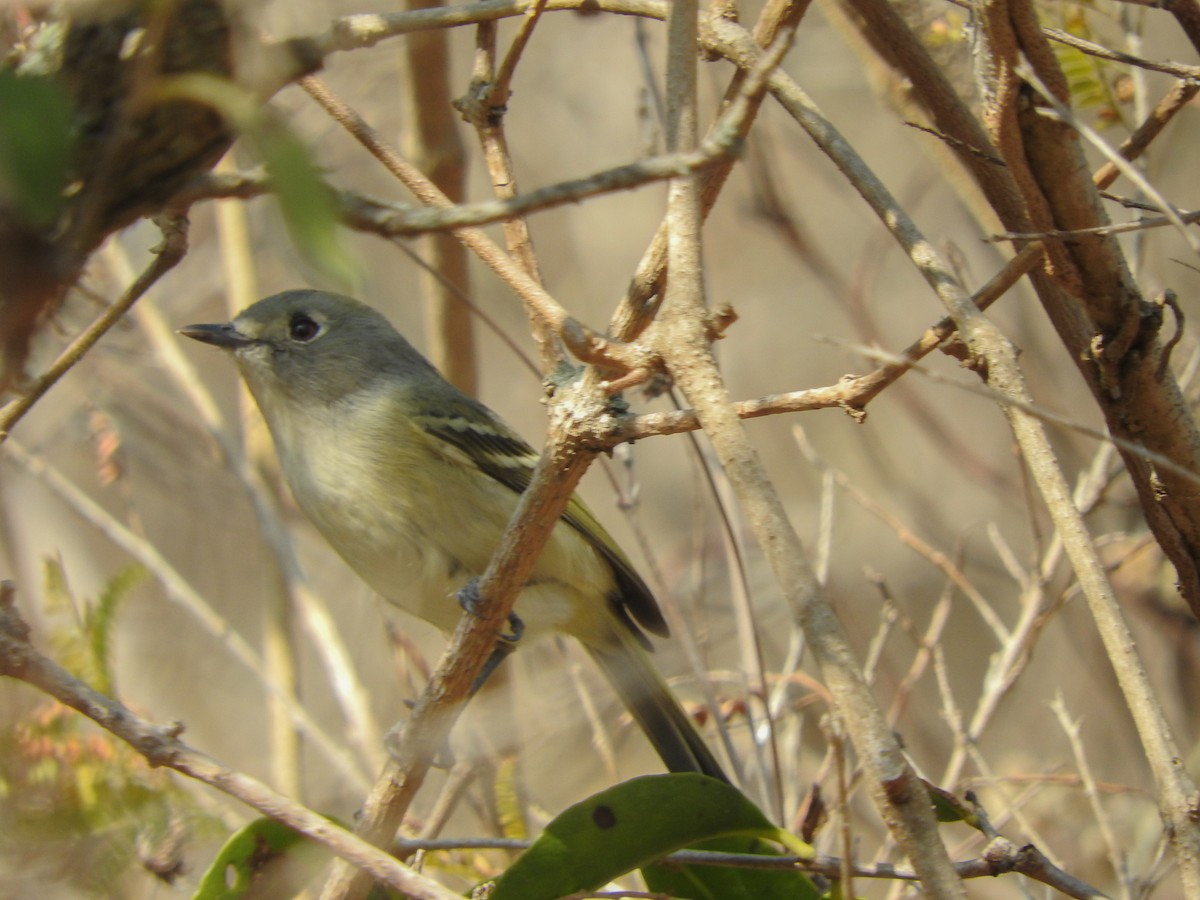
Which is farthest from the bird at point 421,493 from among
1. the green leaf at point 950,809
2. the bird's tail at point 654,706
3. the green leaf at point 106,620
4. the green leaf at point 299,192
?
the green leaf at point 299,192

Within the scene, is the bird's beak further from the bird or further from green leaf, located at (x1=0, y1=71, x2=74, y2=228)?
green leaf, located at (x1=0, y1=71, x2=74, y2=228)

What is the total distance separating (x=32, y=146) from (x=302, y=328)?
9.87 ft

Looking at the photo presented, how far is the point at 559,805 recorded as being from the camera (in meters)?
4.57

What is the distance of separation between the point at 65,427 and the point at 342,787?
6.70 ft

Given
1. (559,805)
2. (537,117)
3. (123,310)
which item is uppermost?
(537,117)

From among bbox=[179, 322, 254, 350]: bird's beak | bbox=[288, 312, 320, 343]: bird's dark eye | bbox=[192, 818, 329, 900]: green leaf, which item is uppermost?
bbox=[288, 312, 320, 343]: bird's dark eye

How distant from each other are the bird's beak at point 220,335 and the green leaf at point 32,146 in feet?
8.99

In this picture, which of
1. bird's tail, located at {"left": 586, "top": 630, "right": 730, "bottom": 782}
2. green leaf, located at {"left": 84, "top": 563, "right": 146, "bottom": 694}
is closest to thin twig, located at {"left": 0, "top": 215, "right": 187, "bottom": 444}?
green leaf, located at {"left": 84, "top": 563, "right": 146, "bottom": 694}

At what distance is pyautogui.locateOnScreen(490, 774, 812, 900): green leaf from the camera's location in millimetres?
1871

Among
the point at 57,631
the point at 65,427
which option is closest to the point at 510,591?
the point at 57,631

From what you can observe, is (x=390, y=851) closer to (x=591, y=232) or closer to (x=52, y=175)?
(x=52, y=175)

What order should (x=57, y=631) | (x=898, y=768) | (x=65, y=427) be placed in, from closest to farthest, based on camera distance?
(x=898, y=768)
(x=57, y=631)
(x=65, y=427)

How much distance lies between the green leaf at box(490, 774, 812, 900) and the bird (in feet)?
4.30

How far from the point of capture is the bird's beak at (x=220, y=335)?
3.51 meters
